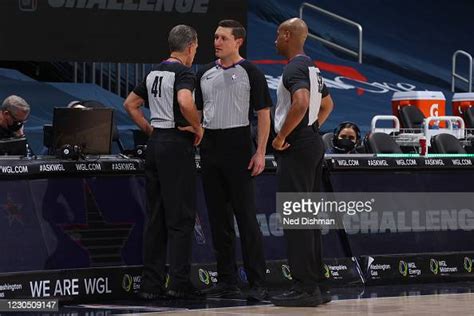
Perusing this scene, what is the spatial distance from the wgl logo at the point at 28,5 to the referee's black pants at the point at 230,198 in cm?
512

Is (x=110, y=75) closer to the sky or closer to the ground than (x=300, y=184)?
closer to the sky

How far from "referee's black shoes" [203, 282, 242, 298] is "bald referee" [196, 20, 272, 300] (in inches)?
7.7

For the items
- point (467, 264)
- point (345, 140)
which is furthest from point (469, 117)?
point (467, 264)

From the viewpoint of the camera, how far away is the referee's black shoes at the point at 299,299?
32.3ft

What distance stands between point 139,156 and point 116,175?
43 cm

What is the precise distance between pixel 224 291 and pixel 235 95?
5.33 ft

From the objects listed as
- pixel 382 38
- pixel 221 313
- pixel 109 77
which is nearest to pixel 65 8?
pixel 109 77

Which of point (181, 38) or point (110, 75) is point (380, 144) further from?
point (110, 75)

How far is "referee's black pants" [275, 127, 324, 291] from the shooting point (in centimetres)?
992

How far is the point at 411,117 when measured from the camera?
17.5 meters

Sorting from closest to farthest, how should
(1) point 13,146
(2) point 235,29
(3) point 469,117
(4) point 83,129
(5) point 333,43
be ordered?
(2) point 235,29 → (4) point 83,129 → (1) point 13,146 → (3) point 469,117 → (5) point 333,43

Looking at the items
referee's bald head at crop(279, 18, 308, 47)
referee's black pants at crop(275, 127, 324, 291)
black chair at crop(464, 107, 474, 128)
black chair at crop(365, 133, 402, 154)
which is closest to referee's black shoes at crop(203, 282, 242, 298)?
referee's black pants at crop(275, 127, 324, 291)

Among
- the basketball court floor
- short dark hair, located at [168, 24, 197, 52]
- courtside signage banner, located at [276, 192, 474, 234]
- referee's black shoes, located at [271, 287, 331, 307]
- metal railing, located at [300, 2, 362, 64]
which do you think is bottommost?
the basketball court floor

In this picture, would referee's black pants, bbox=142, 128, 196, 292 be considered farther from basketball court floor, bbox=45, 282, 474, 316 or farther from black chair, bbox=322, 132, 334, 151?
black chair, bbox=322, 132, 334, 151
